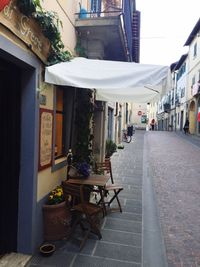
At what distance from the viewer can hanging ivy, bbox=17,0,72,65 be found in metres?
2.92

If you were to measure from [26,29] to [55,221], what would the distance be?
2592 mm

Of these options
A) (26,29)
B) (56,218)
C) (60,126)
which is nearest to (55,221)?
(56,218)

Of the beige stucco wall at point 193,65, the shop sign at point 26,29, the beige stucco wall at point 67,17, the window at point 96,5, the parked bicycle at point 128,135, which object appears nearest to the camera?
the shop sign at point 26,29

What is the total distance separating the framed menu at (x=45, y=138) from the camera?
12.4 feet

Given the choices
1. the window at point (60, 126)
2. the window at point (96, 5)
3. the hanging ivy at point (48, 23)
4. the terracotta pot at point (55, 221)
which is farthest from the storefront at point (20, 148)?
the window at point (96, 5)

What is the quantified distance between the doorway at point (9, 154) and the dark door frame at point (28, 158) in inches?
2.5

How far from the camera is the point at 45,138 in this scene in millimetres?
3945

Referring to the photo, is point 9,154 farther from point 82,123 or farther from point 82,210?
point 82,123

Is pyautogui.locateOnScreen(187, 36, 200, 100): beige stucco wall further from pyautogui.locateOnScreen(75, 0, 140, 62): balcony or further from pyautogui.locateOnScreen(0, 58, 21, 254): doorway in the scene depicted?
pyautogui.locateOnScreen(0, 58, 21, 254): doorway

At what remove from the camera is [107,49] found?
6.66 meters

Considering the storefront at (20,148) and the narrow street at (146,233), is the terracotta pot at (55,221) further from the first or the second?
the storefront at (20,148)

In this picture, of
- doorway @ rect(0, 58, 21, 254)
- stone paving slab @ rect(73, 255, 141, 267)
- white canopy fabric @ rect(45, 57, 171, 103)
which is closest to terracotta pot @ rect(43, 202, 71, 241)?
doorway @ rect(0, 58, 21, 254)

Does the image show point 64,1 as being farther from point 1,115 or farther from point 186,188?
point 186,188

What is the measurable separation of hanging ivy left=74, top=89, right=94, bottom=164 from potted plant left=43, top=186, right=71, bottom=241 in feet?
4.87
